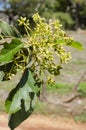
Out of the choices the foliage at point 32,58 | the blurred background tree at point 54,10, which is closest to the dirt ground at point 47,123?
the foliage at point 32,58

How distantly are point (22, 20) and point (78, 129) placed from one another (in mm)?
7130

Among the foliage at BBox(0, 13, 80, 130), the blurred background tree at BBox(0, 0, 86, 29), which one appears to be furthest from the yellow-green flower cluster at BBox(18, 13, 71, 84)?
the blurred background tree at BBox(0, 0, 86, 29)

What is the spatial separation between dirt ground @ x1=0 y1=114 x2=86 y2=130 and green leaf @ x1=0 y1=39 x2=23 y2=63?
6.65m

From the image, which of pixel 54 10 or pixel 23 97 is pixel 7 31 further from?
pixel 54 10

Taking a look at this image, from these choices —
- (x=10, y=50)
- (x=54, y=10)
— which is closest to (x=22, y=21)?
(x=10, y=50)

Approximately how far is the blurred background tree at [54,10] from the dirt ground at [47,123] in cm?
1090

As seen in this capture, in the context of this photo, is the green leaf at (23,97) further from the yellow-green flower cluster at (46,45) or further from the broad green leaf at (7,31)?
the broad green leaf at (7,31)

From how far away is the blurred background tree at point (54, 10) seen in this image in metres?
25.4

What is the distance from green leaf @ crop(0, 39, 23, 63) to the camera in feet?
4.81

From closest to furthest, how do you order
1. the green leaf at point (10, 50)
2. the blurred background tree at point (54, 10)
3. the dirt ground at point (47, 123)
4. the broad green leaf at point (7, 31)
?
the green leaf at point (10, 50), the broad green leaf at point (7, 31), the dirt ground at point (47, 123), the blurred background tree at point (54, 10)

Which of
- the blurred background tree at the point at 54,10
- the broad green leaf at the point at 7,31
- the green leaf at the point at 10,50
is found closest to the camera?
the green leaf at the point at 10,50

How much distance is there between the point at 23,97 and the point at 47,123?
7.32 m

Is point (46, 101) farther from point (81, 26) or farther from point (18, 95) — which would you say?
point (81, 26)

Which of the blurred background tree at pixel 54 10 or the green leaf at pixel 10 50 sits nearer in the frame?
the green leaf at pixel 10 50
